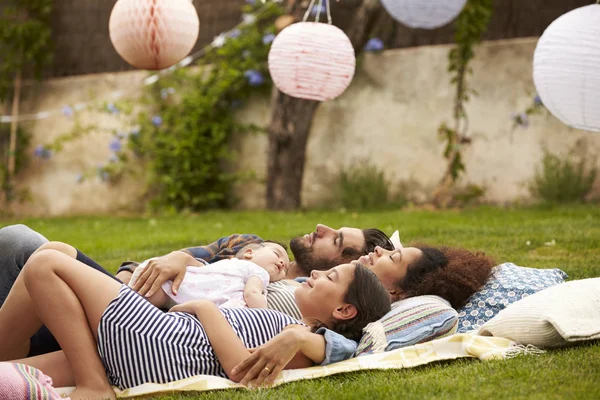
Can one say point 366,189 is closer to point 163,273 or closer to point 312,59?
point 312,59

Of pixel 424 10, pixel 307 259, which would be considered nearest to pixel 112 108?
pixel 424 10

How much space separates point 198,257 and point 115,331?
951mm

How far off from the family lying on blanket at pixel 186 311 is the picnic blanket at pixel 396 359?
0.11ft

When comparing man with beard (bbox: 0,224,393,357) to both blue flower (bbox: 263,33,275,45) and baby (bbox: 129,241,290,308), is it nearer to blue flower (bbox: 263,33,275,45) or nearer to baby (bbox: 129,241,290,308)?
baby (bbox: 129,241,290,308)

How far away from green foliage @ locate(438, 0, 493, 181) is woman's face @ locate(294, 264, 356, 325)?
5.22m

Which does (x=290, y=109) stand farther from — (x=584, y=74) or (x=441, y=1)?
(x=584, y=74)

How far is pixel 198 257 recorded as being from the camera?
3.27 meters

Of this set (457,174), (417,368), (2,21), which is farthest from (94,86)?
(417,368)

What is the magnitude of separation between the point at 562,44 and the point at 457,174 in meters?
3.78

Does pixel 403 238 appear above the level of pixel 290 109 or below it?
below

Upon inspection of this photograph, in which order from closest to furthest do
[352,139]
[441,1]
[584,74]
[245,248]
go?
[245,248] → [584,74] → [441,1] → [352,139]

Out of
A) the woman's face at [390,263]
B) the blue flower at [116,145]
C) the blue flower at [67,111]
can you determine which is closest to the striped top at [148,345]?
the woman's face at [390,263]

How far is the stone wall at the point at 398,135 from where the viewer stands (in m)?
7.81

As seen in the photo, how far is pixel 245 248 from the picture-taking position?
321 centimetres
